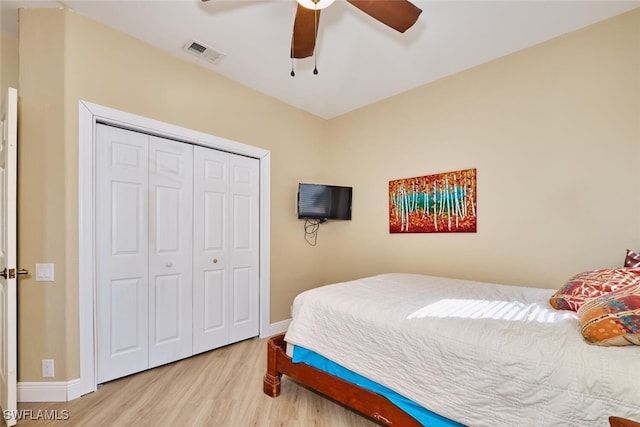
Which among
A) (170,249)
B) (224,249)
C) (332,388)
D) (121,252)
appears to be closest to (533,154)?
(332,388)

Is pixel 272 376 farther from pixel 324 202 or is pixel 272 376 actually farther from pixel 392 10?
pixel 392 10

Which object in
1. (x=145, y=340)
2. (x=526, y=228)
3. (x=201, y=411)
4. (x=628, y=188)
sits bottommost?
(x=201, y=411)

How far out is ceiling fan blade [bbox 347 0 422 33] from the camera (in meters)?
1.67

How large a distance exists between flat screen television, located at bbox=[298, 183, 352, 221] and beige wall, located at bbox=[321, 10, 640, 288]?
1.45 feet

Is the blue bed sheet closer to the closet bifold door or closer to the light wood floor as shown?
the light wood floor

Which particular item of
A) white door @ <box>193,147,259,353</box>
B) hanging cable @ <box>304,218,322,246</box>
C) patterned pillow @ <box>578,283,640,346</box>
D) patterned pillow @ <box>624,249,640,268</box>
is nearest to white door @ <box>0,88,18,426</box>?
white door @ <box>193,147,259,353</box>

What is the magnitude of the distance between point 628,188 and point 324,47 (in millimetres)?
2527

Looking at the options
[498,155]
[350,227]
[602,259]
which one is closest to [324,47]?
[498,155]

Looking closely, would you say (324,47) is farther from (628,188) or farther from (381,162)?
(628,188)

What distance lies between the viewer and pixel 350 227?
3863 millimetres

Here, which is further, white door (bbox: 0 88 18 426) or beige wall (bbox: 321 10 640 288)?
beige wall (bbox: 321 10 640 288)

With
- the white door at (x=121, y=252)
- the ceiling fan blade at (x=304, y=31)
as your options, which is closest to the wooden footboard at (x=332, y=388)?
the white door at (x=121, y=252)

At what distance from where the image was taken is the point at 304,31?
76.9 inches

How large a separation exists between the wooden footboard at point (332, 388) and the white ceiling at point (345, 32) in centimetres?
241
